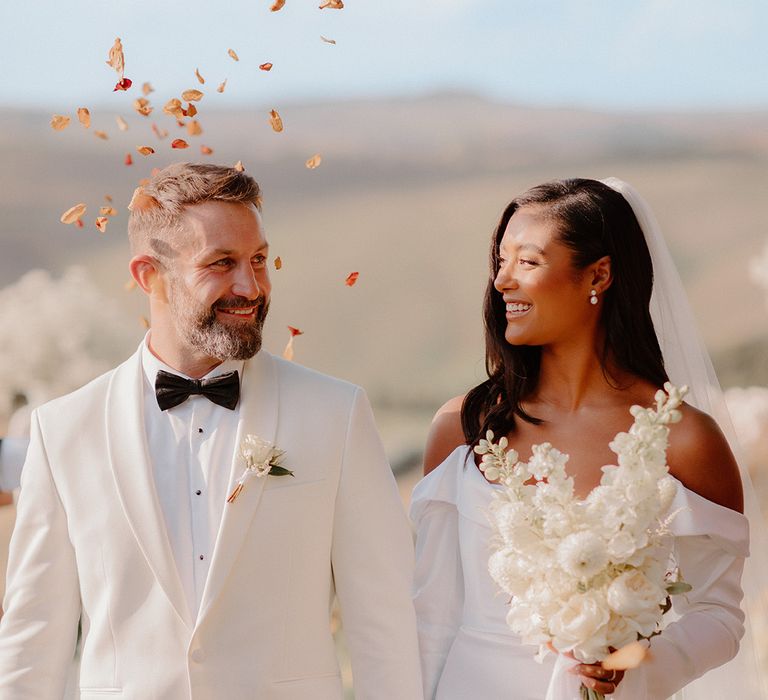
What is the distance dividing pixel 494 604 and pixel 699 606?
529mm

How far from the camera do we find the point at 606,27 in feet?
21.0

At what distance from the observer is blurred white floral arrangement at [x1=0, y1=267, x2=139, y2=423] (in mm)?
6121

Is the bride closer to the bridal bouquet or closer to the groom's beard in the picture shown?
the bridal bouquet

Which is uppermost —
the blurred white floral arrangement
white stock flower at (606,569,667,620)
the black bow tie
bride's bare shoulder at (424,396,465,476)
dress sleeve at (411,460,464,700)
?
the black bow tie

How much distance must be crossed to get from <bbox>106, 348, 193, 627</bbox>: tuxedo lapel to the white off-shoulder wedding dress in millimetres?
839

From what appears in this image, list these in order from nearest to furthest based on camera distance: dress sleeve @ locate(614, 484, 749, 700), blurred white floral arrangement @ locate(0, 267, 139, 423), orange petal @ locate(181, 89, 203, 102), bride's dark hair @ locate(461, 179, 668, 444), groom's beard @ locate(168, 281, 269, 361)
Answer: groom's beard @ locate(168, 281, 269, 361) < dress sleeve @ locate(614, 484, 749, 700) < bride's dark hair @ locate(461, 179, 668, 444) < orange petal @ locate(181, 89, 203, 102) < blurred white floral arrangement @ locate(0, 267, 139, 423)

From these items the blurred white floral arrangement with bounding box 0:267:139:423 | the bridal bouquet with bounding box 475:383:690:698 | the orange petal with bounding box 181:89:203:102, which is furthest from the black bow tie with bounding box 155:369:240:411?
the blurred white floral arrangement with bounding box 0:267:139:423

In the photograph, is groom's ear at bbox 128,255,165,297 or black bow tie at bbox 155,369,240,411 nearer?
black bow tie at bbox 155,369,240,411

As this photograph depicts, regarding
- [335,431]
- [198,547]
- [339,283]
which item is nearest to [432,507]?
[335,431]

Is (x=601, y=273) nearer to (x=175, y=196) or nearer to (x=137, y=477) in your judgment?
(x=175, y=196)

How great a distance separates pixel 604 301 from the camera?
3.65 metres

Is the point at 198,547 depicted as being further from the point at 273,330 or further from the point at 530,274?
the point at 273,330

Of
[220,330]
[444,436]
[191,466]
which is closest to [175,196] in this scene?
[220,330]

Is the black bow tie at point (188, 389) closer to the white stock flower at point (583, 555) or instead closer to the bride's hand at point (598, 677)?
the white stock flower at point (583, 555)
